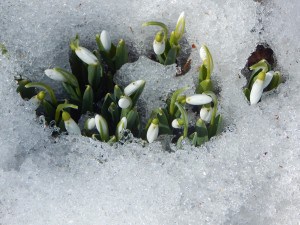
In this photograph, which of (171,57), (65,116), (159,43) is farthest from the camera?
(171,57)

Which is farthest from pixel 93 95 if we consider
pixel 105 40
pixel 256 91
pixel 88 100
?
pixel 256 91

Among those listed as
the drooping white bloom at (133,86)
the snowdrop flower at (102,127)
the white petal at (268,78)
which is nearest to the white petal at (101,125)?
the snowdrop flower at (102,127)

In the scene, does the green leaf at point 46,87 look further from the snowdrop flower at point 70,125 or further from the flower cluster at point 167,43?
the flower cluster at point 167,43

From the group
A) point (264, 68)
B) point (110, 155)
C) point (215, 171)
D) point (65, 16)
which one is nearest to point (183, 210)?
point (215, 171)

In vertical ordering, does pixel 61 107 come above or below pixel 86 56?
below

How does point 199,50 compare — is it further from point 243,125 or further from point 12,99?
point 12,99

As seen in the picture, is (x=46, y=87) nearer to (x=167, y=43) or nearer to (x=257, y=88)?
(x=167, y=43)
